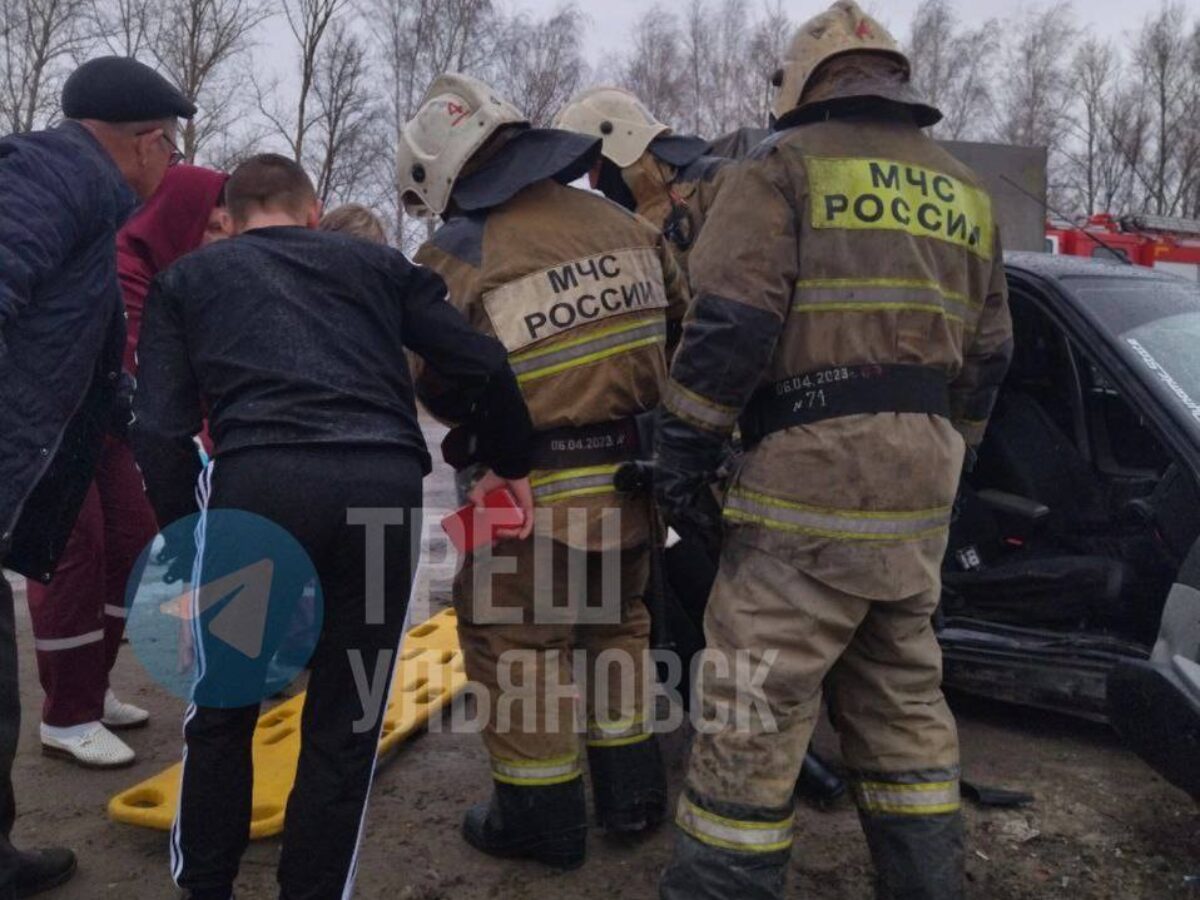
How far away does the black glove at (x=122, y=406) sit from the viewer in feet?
10.4

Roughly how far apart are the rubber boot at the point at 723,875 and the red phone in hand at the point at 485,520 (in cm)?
91

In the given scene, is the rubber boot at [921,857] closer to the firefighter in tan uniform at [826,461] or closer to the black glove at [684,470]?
the firefighter in tan uniform at [826,461]

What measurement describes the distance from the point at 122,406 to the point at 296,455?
113 centimetres

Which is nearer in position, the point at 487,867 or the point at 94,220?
the point at 94,220

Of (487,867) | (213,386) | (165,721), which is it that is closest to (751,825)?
(487,867)

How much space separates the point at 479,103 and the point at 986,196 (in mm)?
1336

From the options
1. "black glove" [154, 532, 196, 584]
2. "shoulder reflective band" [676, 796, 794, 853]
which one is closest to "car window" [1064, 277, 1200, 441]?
"shoulder reflective band" [676, 796, 794, 853]

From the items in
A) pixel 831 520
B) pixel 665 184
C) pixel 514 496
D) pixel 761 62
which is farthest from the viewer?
pixel 761 62

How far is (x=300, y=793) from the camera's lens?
98.0 inches

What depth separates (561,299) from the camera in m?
3.02

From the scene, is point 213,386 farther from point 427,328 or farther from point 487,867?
point 487,867

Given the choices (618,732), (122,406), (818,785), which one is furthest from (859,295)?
(122,406)

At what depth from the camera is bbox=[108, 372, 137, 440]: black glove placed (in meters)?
3.17

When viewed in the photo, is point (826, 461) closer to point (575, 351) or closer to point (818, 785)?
point (575, 351)
